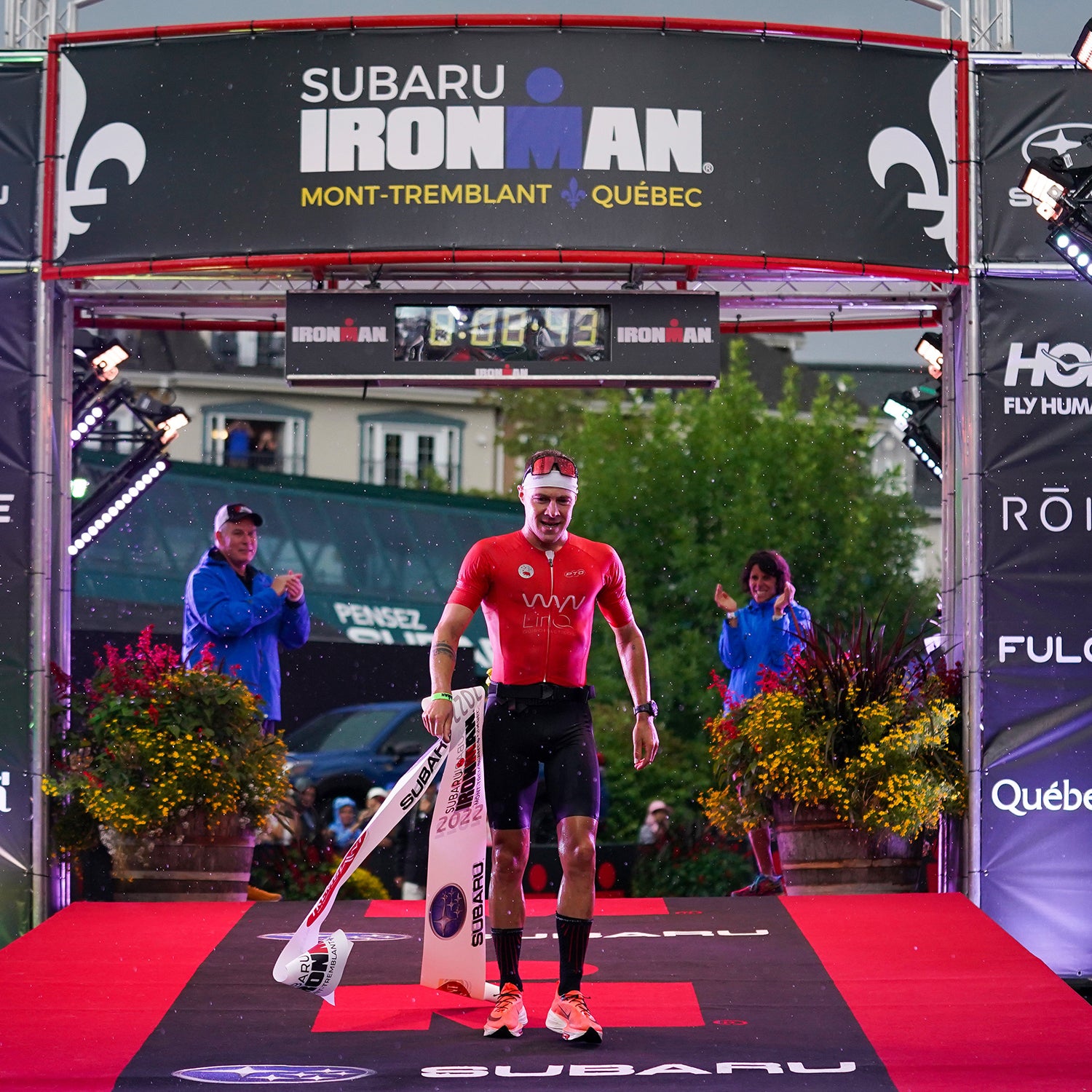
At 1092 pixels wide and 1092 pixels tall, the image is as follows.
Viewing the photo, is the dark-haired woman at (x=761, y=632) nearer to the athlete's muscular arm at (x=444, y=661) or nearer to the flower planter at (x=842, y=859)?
the flower planter at (x=842, y=859)

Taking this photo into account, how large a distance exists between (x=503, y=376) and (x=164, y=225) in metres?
2.06

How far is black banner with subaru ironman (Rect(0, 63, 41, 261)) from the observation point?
8930 mm

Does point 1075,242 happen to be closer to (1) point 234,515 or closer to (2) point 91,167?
(1) point 234,515

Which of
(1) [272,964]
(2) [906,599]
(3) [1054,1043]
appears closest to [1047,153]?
(3) [1054,1043]

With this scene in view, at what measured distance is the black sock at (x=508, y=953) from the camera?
19.5ft

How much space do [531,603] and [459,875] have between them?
111 centimetres

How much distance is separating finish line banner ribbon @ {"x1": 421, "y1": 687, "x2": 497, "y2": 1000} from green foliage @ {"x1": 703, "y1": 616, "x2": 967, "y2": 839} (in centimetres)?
276

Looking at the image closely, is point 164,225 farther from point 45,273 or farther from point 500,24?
point 500,24

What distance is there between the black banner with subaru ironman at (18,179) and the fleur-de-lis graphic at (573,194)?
116 inches

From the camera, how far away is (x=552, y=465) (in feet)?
20.5

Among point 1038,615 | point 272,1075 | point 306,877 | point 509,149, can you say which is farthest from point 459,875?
point 306,877

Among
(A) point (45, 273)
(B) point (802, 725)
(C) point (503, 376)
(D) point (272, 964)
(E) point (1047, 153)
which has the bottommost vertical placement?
(D) point (272, 964)

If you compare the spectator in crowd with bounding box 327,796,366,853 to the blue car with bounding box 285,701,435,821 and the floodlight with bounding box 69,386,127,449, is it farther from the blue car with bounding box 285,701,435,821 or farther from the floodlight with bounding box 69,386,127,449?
the floodlight with bounding box 69,386,127,449

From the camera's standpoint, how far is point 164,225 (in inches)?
350
